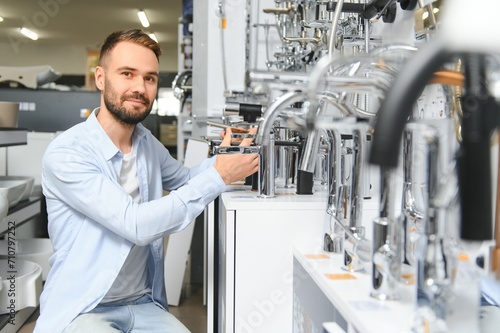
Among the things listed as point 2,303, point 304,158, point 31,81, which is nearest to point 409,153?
point 304,158

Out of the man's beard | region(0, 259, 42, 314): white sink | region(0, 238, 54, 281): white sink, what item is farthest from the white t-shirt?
region(0, 238, 54, 281): white sink

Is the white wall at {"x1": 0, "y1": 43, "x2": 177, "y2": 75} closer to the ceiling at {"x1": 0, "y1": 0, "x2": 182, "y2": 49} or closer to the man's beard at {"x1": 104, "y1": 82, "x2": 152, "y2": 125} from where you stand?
the ceiling at {"x1": 0, "y1": 0, "x2": 182, "y2": 49}

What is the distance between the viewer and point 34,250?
2.88 meters

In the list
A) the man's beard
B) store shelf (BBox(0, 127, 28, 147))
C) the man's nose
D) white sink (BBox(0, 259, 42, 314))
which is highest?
the man's nose

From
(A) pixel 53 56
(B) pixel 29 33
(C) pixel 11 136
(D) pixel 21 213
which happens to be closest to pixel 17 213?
(D) pixel 21 213

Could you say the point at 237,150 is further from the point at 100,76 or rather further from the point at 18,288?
the point at 18,288

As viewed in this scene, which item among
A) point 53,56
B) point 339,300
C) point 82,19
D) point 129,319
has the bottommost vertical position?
point 129,319

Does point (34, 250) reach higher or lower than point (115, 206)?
lower

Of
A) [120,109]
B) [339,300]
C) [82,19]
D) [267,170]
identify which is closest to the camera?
[339,300]

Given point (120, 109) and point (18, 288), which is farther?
point (18, 288)

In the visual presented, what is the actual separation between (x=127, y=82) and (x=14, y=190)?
129 centimetres

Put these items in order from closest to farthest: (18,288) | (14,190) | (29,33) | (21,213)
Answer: (18,288)
(14,190)
(21,213)
(29,33)

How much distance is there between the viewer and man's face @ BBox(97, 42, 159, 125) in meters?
1.44

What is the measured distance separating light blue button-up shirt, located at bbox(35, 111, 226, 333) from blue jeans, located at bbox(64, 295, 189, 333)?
0.13 feet
